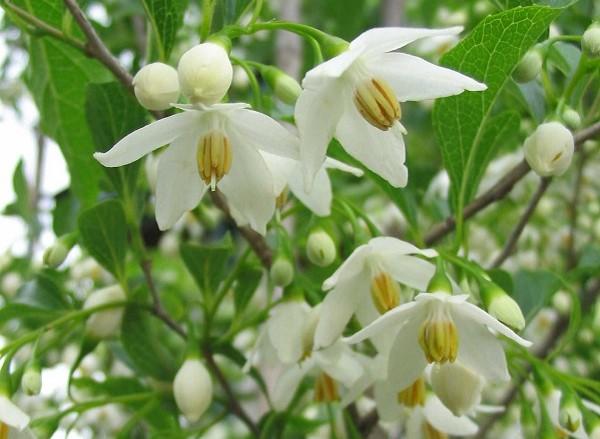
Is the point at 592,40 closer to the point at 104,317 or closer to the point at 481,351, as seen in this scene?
the point at 481,351

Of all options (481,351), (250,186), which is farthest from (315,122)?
(481,351)

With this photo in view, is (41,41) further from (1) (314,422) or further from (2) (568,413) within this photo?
(2) (568,413)

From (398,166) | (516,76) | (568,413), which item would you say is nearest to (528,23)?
(516,76)

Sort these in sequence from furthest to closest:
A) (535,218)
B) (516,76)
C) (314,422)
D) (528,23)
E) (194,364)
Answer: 1. (535,218)
2. (314,422)
3. (194,364)
4. (516,76)
5. (528,23)

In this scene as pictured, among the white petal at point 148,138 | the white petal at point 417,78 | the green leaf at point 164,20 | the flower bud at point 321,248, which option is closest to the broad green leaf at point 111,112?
the green leaf at point 164,20

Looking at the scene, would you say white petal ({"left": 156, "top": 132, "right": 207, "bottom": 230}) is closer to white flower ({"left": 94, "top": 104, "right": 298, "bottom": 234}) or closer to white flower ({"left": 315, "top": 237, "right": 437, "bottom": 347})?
white flower ({"left": 94, "top": 104, "right": 298, "bottom": 234})

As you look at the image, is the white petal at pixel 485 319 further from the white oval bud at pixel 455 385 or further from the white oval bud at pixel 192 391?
the white oval bud at pixel 192 391
